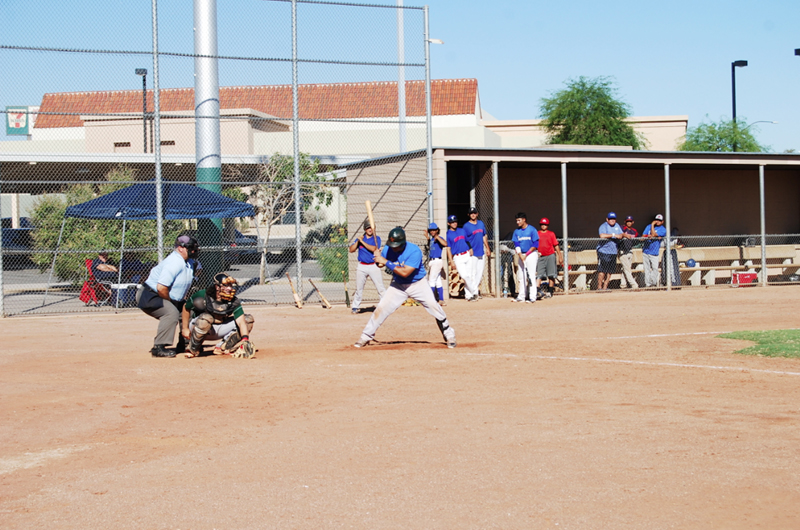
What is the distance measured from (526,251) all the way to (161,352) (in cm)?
852

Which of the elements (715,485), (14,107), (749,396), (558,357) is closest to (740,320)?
(558,357)

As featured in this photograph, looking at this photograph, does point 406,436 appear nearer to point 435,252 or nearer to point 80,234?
point 435,252

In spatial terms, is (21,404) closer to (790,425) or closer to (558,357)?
(558,357)

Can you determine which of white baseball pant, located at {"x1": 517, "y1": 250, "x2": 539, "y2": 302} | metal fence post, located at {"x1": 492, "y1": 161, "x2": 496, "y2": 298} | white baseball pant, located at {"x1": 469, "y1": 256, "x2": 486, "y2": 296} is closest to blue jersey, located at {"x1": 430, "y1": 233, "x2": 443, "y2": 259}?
white baseball pant, located at {"x1": 469, "y1": 256, "x2": 486, "y2": 296}

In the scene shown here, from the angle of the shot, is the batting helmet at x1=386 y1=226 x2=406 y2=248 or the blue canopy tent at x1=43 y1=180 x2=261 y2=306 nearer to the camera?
the batting helmet at x1=386 y1=226 x2=406 y2=248

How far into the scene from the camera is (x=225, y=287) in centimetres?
970

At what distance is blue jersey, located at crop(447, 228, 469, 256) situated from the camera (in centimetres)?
1683

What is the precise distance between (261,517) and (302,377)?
4.07 metres

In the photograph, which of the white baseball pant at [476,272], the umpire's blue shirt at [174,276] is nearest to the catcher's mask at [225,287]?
the umpire's blue shirt at [174,276]

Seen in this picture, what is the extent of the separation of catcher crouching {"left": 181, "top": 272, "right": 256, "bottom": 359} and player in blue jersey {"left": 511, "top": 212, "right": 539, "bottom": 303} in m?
7.74

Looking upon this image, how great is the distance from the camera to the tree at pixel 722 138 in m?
41.1

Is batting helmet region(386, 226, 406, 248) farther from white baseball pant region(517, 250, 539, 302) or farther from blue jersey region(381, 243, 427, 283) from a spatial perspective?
white baseball pant region(517, 250, 539, 302)

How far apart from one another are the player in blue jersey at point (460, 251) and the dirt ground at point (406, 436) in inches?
227

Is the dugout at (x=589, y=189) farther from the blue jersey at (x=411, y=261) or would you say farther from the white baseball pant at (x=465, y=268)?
the blue jersey at (x=411, y=261)
